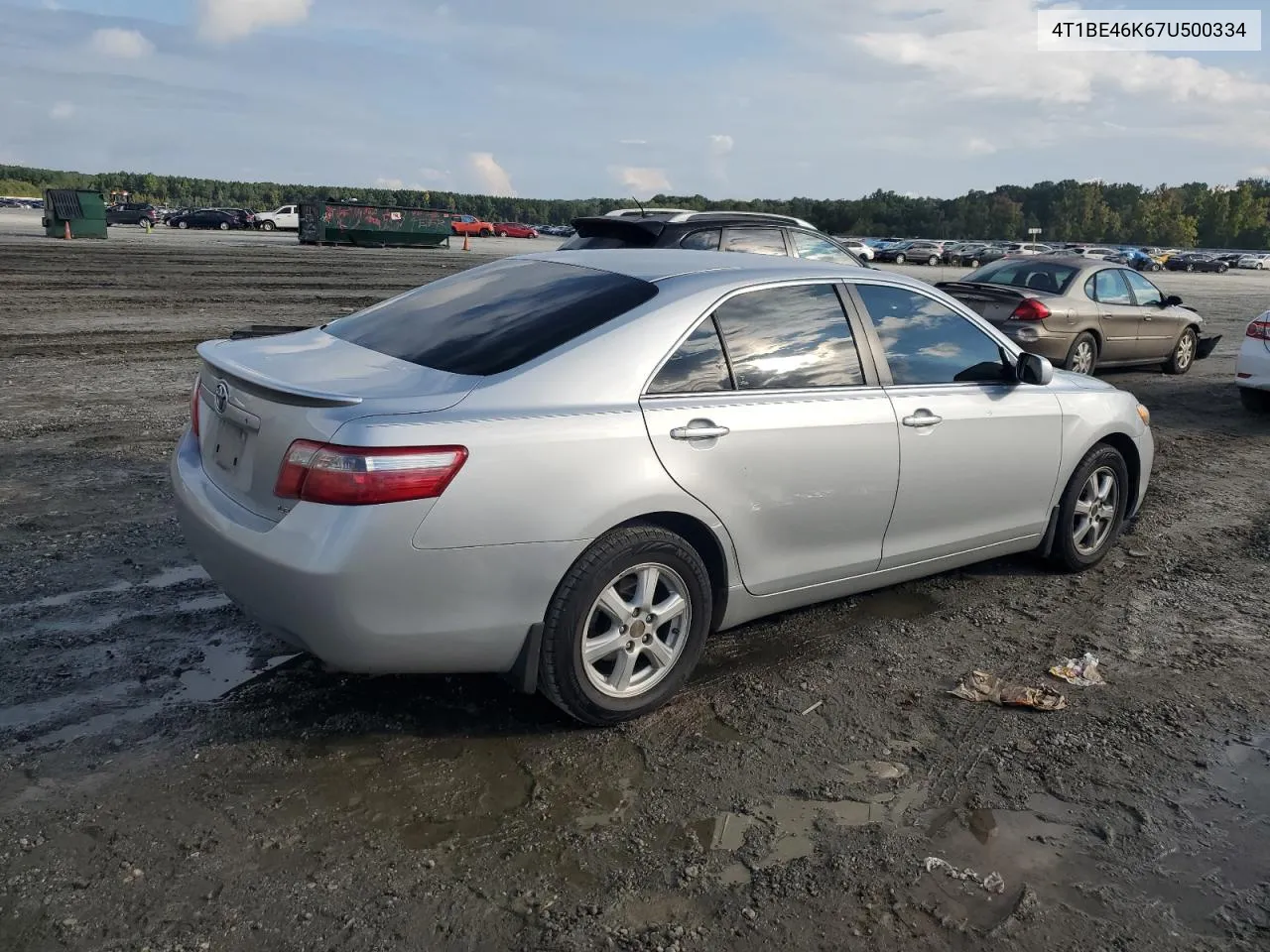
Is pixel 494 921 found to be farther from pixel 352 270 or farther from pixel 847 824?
pixel 352 270

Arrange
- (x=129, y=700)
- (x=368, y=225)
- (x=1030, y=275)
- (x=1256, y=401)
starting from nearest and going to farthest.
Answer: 1. (x=129, y=700)
2. (x=1256, y=401)
3. (x=1030, y=275)
4. (x=368, y=225)

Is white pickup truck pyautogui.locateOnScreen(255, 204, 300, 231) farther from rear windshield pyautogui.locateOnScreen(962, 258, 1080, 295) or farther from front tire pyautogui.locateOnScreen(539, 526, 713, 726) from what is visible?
front tire pyautogui.locateOnScreen(539, 526, 713, 726)

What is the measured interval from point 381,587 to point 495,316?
129 cm

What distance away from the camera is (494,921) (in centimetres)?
285

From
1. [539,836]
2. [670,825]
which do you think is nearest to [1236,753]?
[670,825]

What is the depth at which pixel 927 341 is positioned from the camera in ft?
16.4

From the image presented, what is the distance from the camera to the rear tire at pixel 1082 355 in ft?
40.8

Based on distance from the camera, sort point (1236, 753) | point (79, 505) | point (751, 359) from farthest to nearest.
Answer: point (79, 505) < point (751, 359) < point (1236, 753)

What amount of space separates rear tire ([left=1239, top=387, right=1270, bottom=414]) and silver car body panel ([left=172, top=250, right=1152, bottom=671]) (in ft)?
25.6

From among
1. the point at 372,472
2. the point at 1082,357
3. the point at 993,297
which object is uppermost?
the point at 372,472

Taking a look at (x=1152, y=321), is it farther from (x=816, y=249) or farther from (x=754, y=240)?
(x=754, y=240)

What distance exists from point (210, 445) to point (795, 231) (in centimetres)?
892

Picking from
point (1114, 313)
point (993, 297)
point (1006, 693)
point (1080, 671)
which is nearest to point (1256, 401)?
point (1114, 313)

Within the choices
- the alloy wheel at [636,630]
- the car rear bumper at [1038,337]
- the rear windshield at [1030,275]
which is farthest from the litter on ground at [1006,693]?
the rear windshield at [1030,275]
